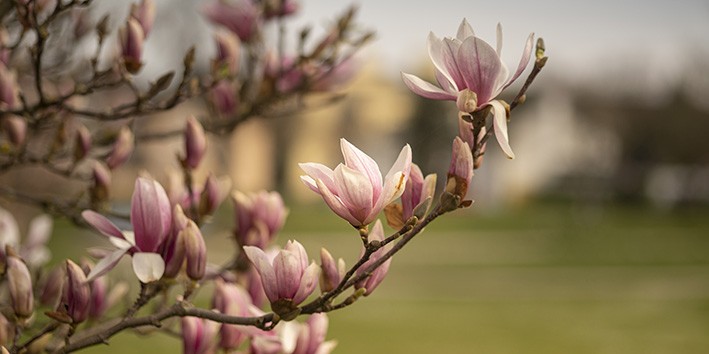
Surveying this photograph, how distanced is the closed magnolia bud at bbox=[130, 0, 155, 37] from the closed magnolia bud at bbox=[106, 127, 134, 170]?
0.84ft

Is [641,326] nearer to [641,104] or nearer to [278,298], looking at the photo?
[278,298]

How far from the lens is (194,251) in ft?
3.88

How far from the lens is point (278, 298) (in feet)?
3.62

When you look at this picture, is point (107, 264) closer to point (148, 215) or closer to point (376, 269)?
point (148, 215)

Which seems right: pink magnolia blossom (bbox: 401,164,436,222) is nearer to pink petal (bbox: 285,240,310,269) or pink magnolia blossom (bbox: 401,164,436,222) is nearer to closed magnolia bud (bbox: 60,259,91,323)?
pink petal (bbox: 285,240,310,269)

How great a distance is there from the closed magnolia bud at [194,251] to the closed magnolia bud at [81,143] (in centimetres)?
74

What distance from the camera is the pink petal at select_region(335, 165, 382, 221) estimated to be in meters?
1.01

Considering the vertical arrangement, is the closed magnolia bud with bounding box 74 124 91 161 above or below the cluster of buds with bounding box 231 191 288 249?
below

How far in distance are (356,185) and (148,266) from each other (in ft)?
1.07

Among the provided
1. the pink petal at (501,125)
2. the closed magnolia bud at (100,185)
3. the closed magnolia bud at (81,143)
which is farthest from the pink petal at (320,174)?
the closed magnolia bud at (81,143)

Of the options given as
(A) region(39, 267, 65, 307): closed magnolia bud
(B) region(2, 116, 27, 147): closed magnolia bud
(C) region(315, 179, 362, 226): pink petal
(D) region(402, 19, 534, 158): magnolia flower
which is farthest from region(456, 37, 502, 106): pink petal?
(B) region(2, 116, 27, 147): closed magnolia bud

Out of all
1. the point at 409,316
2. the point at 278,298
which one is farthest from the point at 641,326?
the point at 278,298

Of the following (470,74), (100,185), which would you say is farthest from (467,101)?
(100,185)

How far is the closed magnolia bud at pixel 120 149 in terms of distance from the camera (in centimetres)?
178
